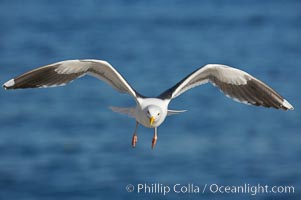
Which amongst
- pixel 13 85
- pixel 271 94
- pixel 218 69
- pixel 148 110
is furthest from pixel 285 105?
pixel 13 85

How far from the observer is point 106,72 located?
18.4 feet

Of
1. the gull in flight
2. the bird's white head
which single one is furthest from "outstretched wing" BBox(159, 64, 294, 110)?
the bird's white head

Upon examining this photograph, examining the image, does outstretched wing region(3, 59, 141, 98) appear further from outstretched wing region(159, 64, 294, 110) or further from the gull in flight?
outstretched wing region(159, 64, 294, 110)

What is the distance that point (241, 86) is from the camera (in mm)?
5797

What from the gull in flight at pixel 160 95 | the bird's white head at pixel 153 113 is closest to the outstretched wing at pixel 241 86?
the gull in flight at pixel 160 95

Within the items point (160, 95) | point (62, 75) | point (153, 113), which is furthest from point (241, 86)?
point (62, 75)

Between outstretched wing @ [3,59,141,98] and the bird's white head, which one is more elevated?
outstretched wing @ [3,59,141,98]

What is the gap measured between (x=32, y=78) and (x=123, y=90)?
58 centimetres

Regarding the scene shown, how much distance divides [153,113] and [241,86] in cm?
82

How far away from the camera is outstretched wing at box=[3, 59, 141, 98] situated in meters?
5.57

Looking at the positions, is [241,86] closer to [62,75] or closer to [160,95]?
[160,95]

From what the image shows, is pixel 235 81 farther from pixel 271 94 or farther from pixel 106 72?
pixel 106 72

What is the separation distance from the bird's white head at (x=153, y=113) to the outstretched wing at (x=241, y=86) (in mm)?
459

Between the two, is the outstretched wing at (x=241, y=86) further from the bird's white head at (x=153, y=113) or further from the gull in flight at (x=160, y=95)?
the bird's white head at (x=153, y=113)
